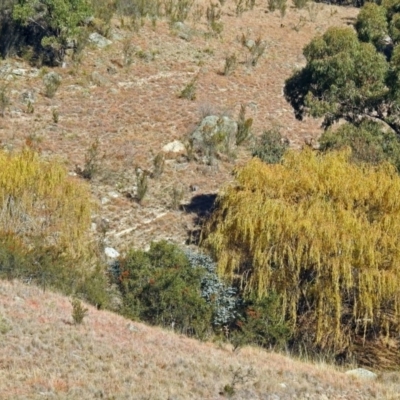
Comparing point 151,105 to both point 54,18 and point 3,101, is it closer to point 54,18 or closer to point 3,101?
point 54,18

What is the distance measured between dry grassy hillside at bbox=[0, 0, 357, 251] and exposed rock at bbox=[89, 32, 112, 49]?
16.2 inches

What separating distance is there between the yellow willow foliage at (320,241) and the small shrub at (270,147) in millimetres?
6495

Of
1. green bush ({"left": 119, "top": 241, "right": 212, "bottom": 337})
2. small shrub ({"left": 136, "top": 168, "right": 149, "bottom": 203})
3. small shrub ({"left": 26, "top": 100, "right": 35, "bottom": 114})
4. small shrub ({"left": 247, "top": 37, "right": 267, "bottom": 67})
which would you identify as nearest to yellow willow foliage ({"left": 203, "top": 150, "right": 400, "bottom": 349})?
green bush ({"left": 119, "top": 241, "right": 212, "bottom": 337})

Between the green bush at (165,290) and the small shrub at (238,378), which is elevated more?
the small shrub at (238,378)

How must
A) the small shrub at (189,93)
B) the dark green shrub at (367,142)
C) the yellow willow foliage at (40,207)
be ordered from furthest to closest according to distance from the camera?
the small shrub at (189,93) → the dark green shrub at (367,142) → the yellow willow foliage at (40,207)

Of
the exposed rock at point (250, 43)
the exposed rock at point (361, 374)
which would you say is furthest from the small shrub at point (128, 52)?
the exposed rock at point (361, 374)

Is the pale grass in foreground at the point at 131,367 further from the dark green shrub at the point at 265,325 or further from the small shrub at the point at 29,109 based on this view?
the small shrub at the point at 29,109

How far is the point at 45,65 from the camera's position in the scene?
3628 centimetres

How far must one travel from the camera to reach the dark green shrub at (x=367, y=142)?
24094 mm

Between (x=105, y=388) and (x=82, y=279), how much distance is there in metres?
8.26

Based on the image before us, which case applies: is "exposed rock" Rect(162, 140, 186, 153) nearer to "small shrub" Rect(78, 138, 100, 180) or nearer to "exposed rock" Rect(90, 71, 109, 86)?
"small shrub" Rect(78, 138, 100, 180)

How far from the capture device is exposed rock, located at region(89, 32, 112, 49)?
125ft

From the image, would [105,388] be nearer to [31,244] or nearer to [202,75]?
[31,244]

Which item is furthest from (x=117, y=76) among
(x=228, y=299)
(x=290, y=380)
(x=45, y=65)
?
(x=290, y=380)
